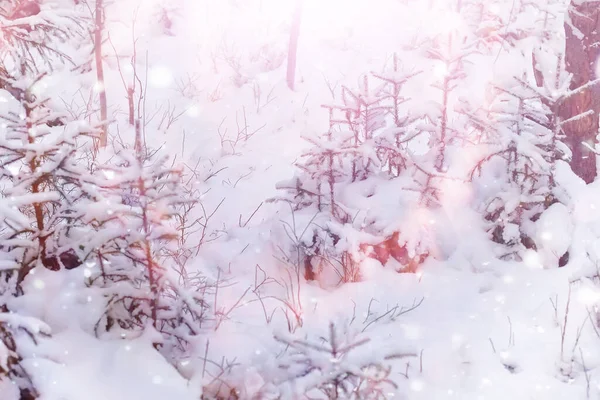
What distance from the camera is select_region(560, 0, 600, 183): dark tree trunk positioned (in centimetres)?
444

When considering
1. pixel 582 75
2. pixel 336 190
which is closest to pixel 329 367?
pixel 336 190

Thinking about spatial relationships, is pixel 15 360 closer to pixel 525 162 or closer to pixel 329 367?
pixel 329 367

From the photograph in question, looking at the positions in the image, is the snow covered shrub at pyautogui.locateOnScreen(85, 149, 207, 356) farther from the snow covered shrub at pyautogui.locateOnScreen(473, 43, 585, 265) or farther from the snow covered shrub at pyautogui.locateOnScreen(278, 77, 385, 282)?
the snow covered shrub at pyautogui.locateOnScreen(473, 43, 585, 265)

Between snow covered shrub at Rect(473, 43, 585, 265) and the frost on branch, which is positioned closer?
the frost on branch

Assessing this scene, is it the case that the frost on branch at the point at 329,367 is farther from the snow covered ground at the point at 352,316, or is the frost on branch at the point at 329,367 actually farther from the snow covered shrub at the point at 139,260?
the snow covered shrub at the point at 139,260

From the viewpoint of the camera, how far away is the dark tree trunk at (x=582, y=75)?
444 cm

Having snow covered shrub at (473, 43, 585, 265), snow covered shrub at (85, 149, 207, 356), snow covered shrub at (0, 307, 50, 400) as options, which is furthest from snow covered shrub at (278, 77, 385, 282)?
snow covered shrub at (0, 307, 50, 400)

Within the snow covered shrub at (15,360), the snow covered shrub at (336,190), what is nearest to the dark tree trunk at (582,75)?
the snow covered shrub at (336,190)

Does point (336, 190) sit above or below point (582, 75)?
below

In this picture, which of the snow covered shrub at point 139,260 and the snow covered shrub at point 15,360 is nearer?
the snow covered shrub at point 15,360

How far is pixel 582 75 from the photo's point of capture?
4543 mm

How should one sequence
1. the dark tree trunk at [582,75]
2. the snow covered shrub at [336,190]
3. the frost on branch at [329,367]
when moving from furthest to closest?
the dark tree trunk at [582,75] → the snow covered shrub at [336,190] → the frost on branch at [329,367]

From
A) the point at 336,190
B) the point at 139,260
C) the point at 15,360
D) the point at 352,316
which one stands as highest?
the point at 139,260

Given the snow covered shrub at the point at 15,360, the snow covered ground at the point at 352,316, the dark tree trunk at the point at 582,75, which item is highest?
the dark tree trunk at the point at 582,75
